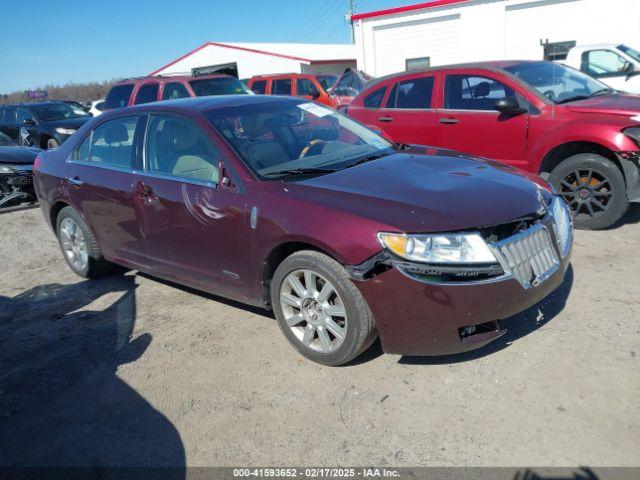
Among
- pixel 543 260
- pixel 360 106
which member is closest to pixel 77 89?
pixel 360 106

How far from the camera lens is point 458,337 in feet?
9.87

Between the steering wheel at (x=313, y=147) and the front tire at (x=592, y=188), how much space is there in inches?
110

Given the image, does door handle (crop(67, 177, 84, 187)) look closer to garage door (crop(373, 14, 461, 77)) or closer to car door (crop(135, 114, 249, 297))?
car door (crop(135, 114, 249, 297))

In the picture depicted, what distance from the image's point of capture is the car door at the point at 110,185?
4520 millimetres

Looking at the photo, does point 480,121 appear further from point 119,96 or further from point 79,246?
point 119,96

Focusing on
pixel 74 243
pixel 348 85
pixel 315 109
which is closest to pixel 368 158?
pixel 315 109

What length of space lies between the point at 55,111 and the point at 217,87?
565 cm

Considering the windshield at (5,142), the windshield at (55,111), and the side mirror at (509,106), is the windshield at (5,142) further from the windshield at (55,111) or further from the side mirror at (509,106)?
the side mirror at (509,106)

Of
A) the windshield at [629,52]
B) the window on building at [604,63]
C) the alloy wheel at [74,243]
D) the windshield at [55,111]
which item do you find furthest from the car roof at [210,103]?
the windshield at [55,111]

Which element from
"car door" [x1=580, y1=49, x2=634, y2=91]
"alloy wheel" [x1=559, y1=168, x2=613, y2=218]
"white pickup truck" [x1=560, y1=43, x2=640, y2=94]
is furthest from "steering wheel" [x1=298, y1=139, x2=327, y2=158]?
"car door" [x1=580, y1=49, x2=634, y2=91]

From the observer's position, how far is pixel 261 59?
32.3 metres

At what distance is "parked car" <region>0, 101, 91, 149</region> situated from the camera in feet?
46.5

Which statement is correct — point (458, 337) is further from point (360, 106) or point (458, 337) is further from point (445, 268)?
point (360, 106)

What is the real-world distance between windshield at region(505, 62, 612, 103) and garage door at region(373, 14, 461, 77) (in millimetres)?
13585
